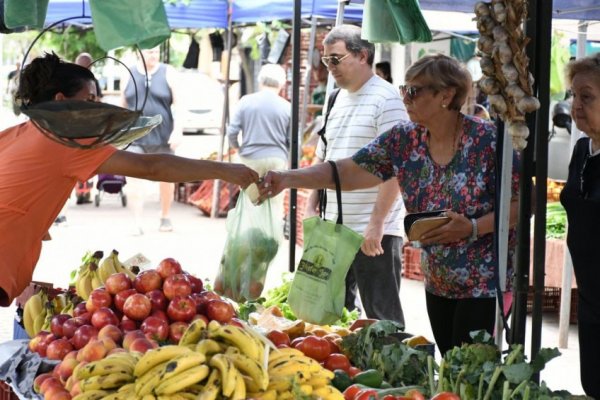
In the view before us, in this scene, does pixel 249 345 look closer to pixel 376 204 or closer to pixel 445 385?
pixel 445 385

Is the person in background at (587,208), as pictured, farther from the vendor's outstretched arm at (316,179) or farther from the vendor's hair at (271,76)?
the vendor's hair at (271,76)

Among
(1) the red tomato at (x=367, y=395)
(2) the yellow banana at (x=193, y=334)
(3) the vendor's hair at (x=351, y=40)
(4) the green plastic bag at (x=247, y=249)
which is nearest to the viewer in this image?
(2) the yellow banana at (x=193, y=334)

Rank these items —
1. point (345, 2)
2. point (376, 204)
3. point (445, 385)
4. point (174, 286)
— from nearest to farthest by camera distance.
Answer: point (445, 385)
point (174, 286)
point (376, 204)
point (345, 2)

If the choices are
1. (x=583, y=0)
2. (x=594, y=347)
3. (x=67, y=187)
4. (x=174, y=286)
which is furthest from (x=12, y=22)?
(x=583, y=0)

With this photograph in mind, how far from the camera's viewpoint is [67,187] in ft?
14.6

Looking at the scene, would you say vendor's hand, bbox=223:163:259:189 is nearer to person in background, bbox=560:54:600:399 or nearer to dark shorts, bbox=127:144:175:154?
person in background, bbox=560:54:600:399

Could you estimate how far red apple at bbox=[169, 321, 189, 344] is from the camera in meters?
3.80

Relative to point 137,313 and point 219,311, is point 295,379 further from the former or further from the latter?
point 137,313

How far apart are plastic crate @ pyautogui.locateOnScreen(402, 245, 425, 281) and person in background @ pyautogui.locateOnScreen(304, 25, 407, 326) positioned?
421 cm

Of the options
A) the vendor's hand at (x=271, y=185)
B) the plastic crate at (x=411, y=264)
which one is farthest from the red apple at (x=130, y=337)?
the plastic crate at (x=411, y=264)

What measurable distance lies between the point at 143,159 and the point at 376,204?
1.79 meters

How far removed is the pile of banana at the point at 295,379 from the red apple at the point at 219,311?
1.50 feet

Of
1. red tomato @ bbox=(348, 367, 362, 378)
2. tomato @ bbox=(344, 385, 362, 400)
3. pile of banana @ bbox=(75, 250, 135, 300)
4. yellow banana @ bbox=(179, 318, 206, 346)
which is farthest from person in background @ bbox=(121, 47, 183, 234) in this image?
yellow banana @ bbox=(179, 318, 206, 346)

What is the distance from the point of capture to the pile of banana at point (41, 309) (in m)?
4.61
